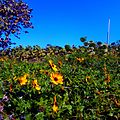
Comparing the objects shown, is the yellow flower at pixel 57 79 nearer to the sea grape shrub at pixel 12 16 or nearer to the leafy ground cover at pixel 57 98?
the leafy ground cover at pixel 57 98

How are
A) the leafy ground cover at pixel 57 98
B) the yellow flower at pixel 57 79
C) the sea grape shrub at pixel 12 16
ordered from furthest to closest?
the sea grape shrub at pixel 12 16, the yellow flower at pixel 57 79, the leafy ground cover at pixel 57 98

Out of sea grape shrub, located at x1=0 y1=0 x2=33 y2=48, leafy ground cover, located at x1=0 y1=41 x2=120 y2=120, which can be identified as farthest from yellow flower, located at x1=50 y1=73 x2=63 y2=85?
sea grape shrub, located at x1=0 y1=0 x2=33 y2=48

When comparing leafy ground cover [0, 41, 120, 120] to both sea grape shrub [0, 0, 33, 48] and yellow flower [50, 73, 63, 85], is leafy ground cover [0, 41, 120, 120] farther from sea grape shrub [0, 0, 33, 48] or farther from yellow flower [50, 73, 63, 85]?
sea grape shrub [0, 0, 33, 48]

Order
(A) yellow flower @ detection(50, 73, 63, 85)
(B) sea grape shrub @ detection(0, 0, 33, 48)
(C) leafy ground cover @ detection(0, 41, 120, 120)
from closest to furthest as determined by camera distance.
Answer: (C) leafy ground cover @ detection(0, 41, 120, 120)
(A) yellow flower @ detection(50, 73, 63, 85)
(B) sea grape shrub @ detection(0, 0, 33, 48)

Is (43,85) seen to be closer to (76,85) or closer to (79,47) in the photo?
(76,85)

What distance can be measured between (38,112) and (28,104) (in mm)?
144

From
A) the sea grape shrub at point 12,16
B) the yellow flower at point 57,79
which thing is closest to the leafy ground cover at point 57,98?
the yellow flower at point 57,79

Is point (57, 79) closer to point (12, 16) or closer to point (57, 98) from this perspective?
point (57, 98)

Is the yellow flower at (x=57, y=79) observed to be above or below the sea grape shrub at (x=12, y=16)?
below

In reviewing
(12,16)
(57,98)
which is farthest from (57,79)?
(12,16)

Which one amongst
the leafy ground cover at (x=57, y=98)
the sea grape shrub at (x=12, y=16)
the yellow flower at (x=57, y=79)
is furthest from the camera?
the sea grape shrub at (x=12, y=16)

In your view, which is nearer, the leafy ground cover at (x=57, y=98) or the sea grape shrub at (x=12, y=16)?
the leafy ground cover at (x=57, y=98)

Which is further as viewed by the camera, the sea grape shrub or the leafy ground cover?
the sea grape shrub

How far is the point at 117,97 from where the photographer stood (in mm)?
5410
